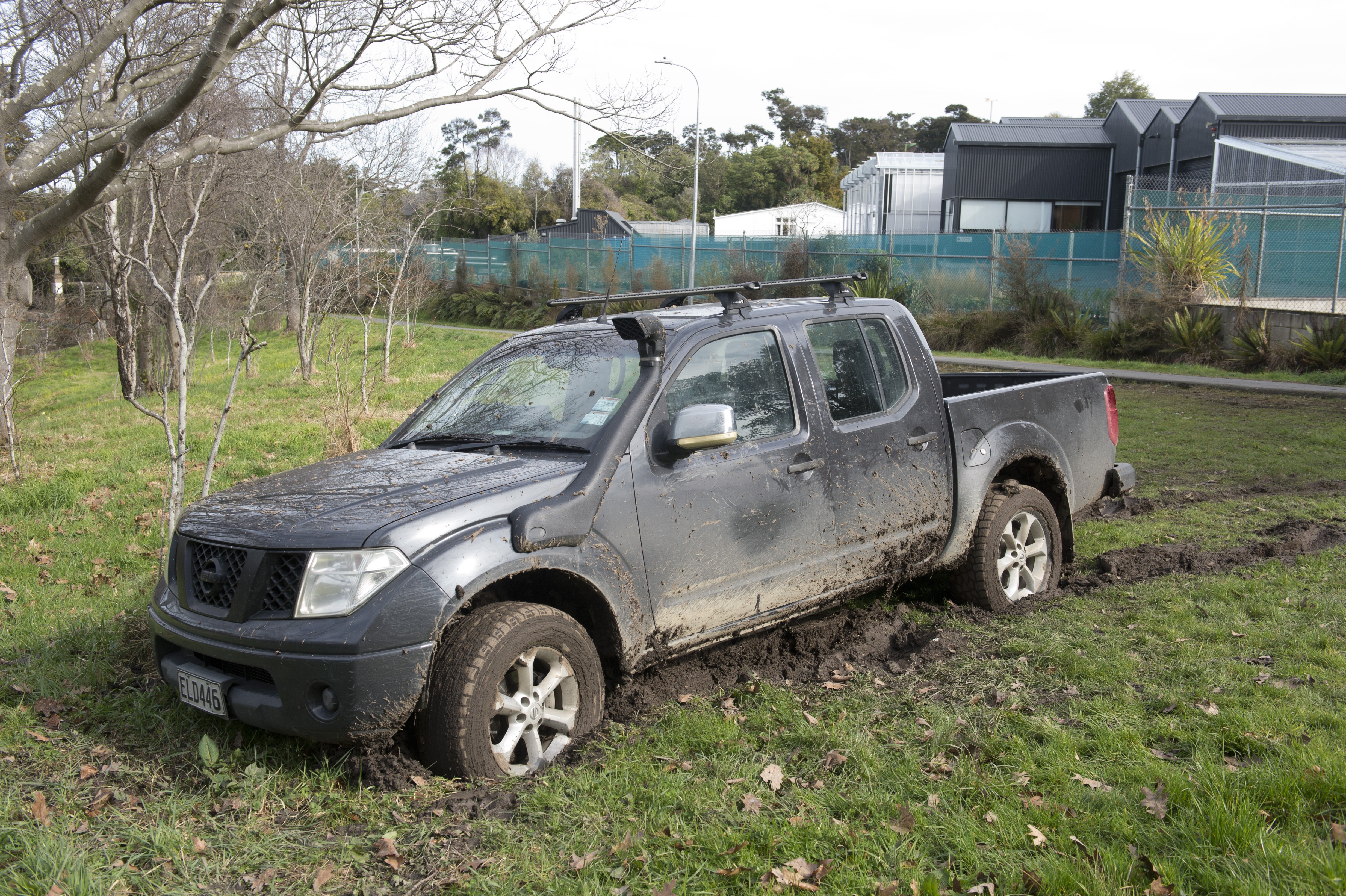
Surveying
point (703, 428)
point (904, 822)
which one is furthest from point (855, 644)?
point (904, 822)

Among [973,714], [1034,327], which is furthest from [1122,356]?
[973,714]

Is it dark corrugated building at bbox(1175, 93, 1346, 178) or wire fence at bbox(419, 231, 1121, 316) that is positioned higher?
dark corrugated building at bbox(1175, 93, 1346, 178)

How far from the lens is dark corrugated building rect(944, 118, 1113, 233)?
1598 inches

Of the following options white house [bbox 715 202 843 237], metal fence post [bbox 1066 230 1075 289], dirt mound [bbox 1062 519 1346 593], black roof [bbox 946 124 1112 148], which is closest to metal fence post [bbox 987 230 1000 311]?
metal fence post [bbox 1066 230 1075 289]

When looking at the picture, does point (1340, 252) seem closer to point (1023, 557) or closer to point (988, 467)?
point (1023, 557)

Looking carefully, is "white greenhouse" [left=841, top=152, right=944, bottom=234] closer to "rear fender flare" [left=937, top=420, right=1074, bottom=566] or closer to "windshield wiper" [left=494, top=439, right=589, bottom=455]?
"rear fender flare" [left=937, top=420, right=1074, bottom=566]

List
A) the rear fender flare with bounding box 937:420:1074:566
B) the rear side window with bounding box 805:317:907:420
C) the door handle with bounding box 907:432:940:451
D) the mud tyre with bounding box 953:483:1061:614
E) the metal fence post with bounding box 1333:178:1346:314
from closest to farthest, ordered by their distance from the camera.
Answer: the rear side window with bounding box 805:317:907:420 < the door handle with bounding box 907:432:940:451 < the rear fender flare with bounding box 937:420:1074:566 < the mud tyre with bounding box 953:483:1061:614 < the metal fence post with bounding box 1333:178:1346:314

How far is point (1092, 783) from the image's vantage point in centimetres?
341

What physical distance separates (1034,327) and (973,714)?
18586 mm

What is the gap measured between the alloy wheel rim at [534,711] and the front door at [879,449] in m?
1.56

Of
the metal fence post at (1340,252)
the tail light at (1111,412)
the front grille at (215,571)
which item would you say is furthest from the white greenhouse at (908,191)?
the front grille at (215,571)

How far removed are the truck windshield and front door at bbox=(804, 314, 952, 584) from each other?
1057 mm

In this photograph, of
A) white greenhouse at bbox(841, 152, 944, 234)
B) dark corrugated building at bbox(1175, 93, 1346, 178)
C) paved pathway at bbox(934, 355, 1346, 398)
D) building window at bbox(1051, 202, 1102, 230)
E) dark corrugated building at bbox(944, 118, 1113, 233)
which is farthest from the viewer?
white greenhouse at bbox(841, 152, 944, 234)

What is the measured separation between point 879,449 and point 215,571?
9.92 ft
